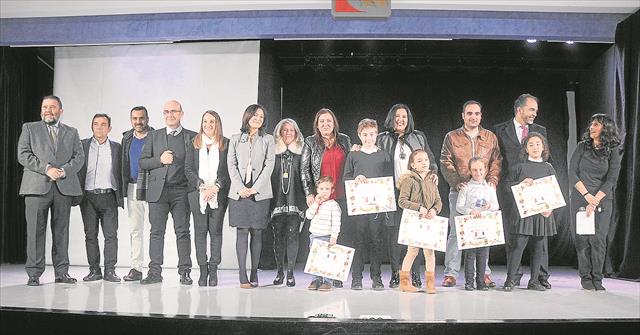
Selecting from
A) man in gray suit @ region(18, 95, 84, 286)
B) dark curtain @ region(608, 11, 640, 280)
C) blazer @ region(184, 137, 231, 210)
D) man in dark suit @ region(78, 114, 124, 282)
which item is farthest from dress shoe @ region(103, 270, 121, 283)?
dark curtain @ region(608, 11, 640, 280)

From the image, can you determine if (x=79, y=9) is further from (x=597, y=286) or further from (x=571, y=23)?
(x=597, y=286)

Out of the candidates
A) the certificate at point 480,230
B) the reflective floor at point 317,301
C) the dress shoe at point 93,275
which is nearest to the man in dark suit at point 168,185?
the reflective floor at point 317,301

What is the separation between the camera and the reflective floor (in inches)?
154

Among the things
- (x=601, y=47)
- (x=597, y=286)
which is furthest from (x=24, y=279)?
(x=601, y=47)

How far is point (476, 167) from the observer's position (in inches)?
203

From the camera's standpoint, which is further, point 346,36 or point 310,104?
point 310,104

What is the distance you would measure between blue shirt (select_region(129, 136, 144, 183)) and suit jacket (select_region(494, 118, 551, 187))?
10.6 ft

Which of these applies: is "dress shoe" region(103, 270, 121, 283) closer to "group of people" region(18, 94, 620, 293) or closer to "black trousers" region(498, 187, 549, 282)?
"group of people" region(18, 94, 620, 293)

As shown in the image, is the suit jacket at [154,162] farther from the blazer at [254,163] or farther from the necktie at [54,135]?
the necktie at [54,135]

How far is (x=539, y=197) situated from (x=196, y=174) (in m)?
2.97

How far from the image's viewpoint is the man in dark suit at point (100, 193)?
5.40 metres

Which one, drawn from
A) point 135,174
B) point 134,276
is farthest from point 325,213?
point 134,276

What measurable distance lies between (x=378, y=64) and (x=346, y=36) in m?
0.80

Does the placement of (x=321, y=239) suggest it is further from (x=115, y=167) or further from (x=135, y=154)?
(x=115, y=167)
